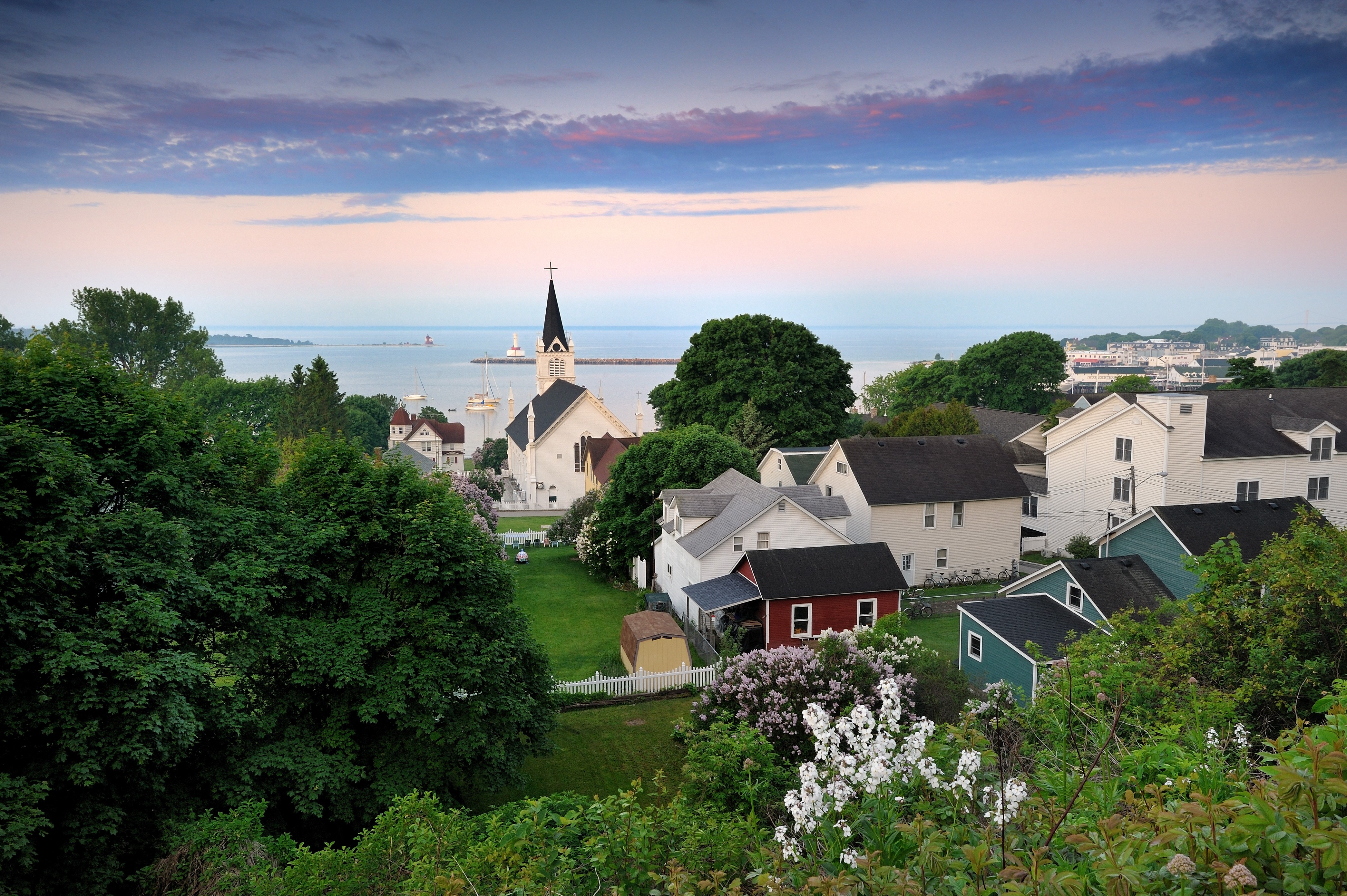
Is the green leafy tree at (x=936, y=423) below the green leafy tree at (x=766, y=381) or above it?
below

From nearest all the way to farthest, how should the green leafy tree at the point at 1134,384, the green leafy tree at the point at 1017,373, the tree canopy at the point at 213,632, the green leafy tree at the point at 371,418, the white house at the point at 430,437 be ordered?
1. the tree canopy at the point at 213,632
2. the green leafy tree at the point at 1134,384
3. the green leafy tree at the point at 1017,373
4. the green leafy tree at the point at 371,418
5. the white house at the point at 430,437

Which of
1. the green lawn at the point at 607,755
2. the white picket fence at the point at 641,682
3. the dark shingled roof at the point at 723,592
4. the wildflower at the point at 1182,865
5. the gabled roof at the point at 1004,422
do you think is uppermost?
the wildflower at the point at 1182,865

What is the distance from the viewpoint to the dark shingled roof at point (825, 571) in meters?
25.1

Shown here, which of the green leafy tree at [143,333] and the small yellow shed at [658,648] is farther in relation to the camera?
the green leafy tree at [143,333]

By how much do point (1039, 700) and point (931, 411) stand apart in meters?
38.2

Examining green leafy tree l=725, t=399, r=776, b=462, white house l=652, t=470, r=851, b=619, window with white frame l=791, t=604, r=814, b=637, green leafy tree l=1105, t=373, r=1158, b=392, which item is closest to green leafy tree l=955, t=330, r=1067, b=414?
green leafy tree l=1105, t=373, r=1158, b=392

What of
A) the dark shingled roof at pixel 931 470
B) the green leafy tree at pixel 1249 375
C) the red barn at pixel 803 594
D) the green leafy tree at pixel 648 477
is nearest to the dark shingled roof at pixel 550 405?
the green leafy tree at pixel 648 477

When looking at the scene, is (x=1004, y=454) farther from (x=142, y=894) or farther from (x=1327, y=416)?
(x=142, y=894)

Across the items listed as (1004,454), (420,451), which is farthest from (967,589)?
(420,451)

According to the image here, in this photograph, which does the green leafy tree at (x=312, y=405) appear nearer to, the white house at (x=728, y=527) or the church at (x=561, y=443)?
the church at (x=561, y=443)

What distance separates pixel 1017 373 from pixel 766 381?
109 feet

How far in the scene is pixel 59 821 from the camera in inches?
438

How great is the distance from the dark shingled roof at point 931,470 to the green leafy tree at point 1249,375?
32784mm

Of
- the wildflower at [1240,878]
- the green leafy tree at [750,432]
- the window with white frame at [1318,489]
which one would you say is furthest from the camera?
the green leafy tree at [750,432]
